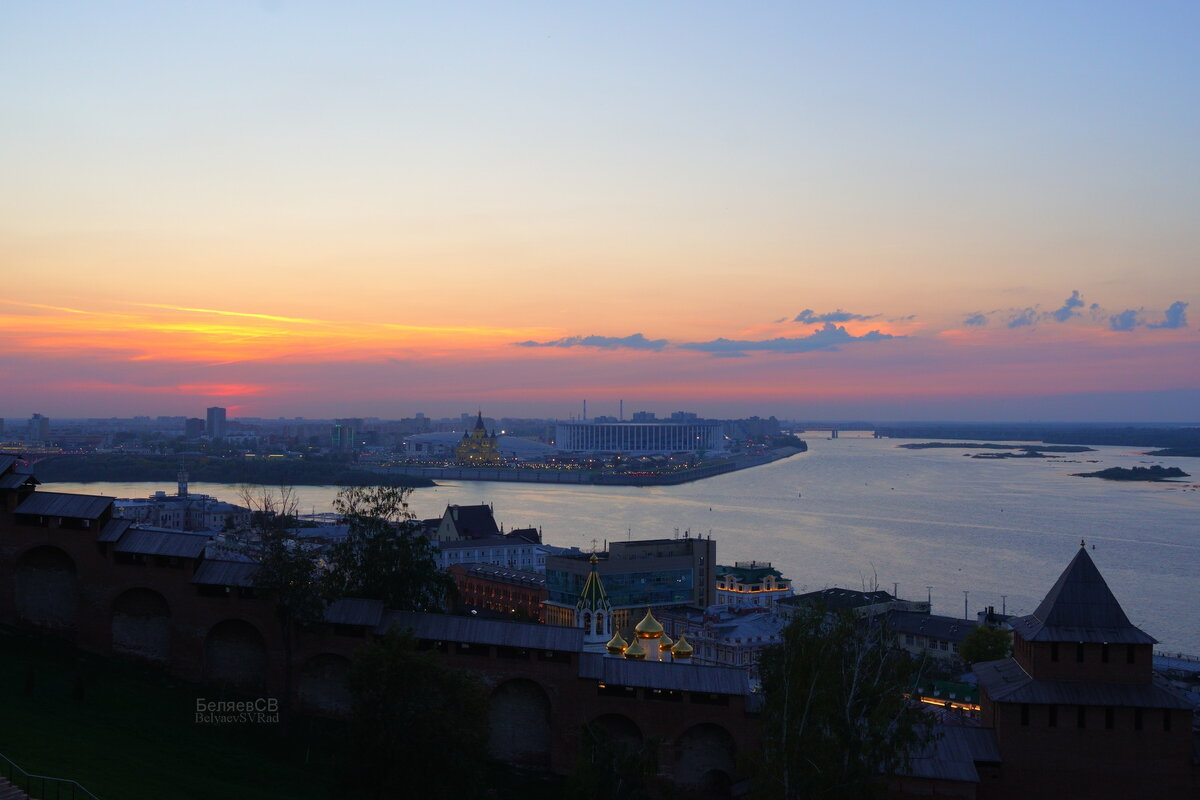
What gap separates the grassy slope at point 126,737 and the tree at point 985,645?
1546cm

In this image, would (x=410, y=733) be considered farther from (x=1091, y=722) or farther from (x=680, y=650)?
(x=680, y=650)

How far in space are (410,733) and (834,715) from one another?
371 centimetres

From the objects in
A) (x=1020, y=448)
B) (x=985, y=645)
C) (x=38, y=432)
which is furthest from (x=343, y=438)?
(x=985, y=645)

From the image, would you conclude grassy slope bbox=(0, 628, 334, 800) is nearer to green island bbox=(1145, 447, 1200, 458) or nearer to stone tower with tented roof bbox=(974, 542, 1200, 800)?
Result: stone tower with tented roof bbox=(974, 542, 1200, 800)

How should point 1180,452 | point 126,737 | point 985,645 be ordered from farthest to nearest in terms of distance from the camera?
point 1180,452 → point 985,645 → point 126,737

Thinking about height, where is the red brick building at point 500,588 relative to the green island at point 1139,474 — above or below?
below

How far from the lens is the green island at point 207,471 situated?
77.9 metres

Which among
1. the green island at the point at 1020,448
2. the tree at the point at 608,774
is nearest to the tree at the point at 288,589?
the tree at the point at 608,774

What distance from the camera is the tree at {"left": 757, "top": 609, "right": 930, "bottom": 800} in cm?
881

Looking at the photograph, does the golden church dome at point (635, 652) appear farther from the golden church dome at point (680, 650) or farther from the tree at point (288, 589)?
the tree at point (288, 589)

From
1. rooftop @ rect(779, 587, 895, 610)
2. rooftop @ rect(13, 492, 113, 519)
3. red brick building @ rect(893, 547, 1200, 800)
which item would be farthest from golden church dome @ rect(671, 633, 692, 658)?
rooftop @ rect(13, 492, 113, 519)

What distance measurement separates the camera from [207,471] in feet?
277

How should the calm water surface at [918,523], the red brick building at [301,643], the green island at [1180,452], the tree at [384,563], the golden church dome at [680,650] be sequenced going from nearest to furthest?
the red brick building at [301,643] < the tree at [384,563] < the golden church dome at [680,650] < the calm water surface at [918,523] < the green island at [1180,452]

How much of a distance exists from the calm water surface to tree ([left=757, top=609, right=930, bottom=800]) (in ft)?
61.2
